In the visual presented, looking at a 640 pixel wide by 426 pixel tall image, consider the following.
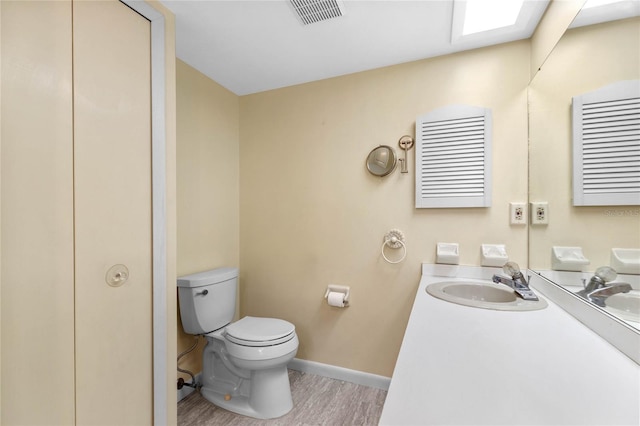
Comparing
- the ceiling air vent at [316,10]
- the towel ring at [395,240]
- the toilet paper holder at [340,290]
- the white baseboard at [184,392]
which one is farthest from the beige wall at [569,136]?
the white baseboard at [184,392]

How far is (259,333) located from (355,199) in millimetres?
1087

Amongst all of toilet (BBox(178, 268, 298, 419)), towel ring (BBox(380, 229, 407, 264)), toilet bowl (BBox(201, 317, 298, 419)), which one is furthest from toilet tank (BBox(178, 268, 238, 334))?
towel ring (BBox(380, 229, 407, 264))

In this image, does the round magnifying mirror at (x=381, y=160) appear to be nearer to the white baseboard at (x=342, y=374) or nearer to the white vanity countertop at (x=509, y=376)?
the white vanity countertop at (x=509, y=376)

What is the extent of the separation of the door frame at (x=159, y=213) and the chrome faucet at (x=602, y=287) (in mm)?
1747

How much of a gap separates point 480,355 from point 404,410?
1.16 feet

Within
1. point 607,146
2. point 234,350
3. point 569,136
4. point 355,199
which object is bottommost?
point 234,350

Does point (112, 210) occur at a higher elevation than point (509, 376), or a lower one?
higher

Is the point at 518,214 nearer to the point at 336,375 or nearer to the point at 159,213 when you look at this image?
the point at 336,375

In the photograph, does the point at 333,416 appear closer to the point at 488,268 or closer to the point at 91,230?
the point at 488,268

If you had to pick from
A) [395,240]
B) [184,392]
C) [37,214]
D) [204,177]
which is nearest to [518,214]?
[395,240]

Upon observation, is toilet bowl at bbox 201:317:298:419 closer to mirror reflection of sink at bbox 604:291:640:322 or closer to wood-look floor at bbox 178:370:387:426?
wood-look floor at bbox 178:370:387:426

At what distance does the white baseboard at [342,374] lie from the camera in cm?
193

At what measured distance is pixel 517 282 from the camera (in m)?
1.35

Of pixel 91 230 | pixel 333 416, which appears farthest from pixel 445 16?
pixel 333 416
